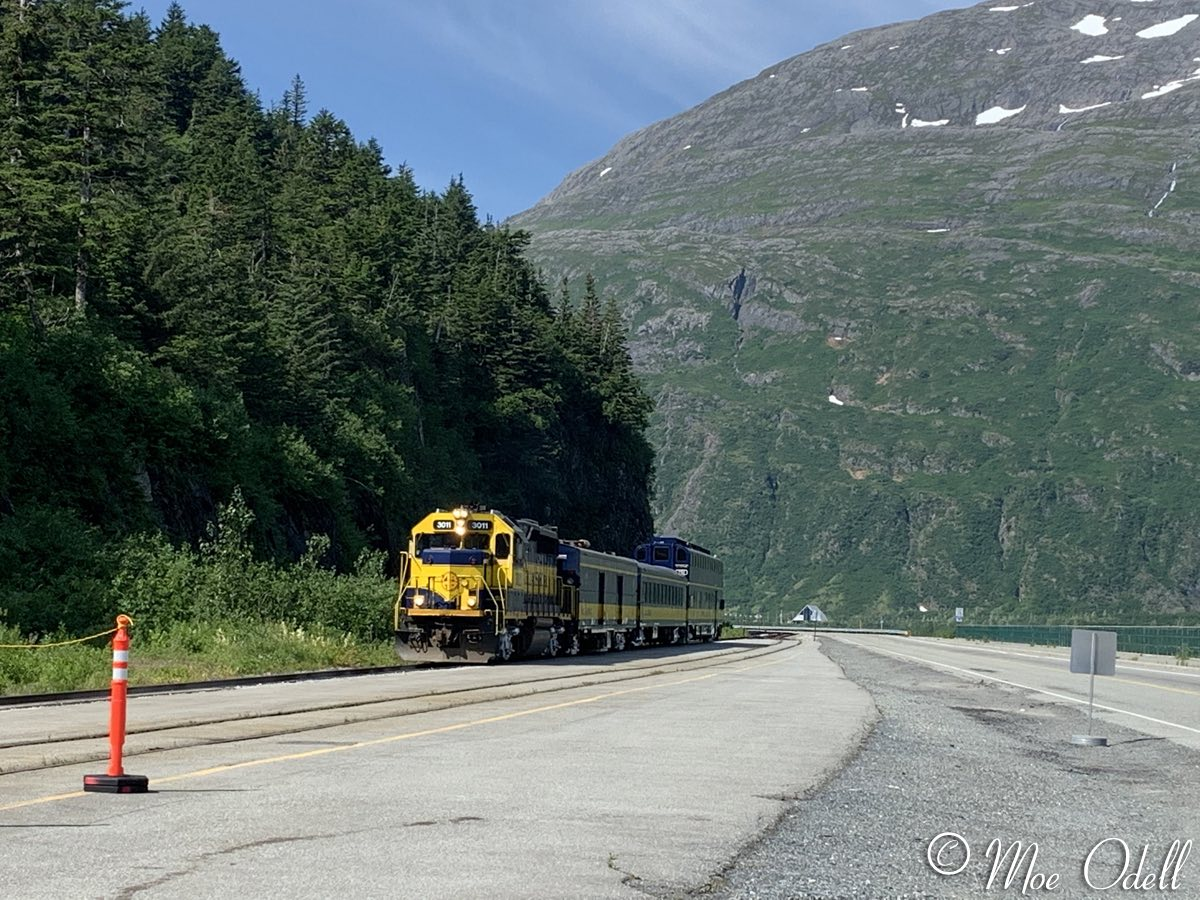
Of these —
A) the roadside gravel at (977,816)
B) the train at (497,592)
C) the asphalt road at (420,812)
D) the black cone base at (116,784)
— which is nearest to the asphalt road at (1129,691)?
the roadside gravel at (977,816)

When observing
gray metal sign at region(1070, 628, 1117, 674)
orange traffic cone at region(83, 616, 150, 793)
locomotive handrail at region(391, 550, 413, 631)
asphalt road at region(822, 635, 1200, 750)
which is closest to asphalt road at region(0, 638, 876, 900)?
orange traffic cone at region(83, 616, 150, 793)

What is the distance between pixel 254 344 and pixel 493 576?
25362mm

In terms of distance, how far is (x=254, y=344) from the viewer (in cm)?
6178

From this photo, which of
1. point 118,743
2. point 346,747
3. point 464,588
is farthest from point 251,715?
point 464,588

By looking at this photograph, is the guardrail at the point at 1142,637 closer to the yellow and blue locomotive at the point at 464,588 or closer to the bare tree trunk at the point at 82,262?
the yellow and blue locomotive at the point at 464,588

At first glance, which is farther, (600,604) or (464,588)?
(600,604)

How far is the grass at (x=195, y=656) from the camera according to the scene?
84.8 ft

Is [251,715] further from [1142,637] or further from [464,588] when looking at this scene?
[1142,637]

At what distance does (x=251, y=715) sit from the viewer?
19812mm

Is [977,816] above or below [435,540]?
below

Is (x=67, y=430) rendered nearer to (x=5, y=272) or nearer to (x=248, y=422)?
(x=5, y=272)

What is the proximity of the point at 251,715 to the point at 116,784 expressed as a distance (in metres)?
8.52

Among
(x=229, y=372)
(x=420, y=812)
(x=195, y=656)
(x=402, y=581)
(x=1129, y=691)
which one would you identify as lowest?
(x=1129, y=691)

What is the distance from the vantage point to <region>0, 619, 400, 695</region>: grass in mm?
25844
